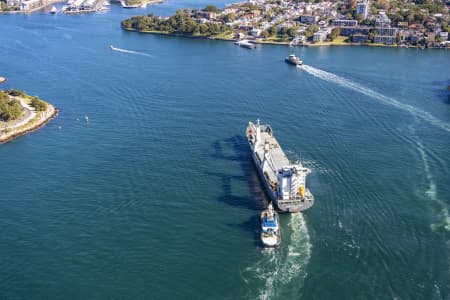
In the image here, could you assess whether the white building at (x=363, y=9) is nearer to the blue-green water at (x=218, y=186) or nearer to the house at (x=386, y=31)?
the house at (x=386, y=31)

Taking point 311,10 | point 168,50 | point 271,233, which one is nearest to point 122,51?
point 168,50

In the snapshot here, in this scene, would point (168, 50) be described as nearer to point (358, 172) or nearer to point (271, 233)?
point (358, 172)

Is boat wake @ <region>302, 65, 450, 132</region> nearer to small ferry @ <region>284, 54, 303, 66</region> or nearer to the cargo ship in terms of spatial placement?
small ferry @ <region>284, 54, 303, 66</region>

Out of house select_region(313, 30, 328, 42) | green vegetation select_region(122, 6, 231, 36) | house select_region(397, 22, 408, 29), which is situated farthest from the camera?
green vegetation select_region(122, 6, 231, 36)

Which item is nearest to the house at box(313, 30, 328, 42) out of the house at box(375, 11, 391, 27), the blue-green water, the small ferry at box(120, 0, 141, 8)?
the house at box(375, 11, 391, 27)

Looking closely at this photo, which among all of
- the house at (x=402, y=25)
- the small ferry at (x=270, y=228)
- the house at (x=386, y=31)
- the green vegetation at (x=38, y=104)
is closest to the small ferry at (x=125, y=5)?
the house at (x=386, y=31)

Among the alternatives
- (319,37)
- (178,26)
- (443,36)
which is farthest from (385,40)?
(178,26)
